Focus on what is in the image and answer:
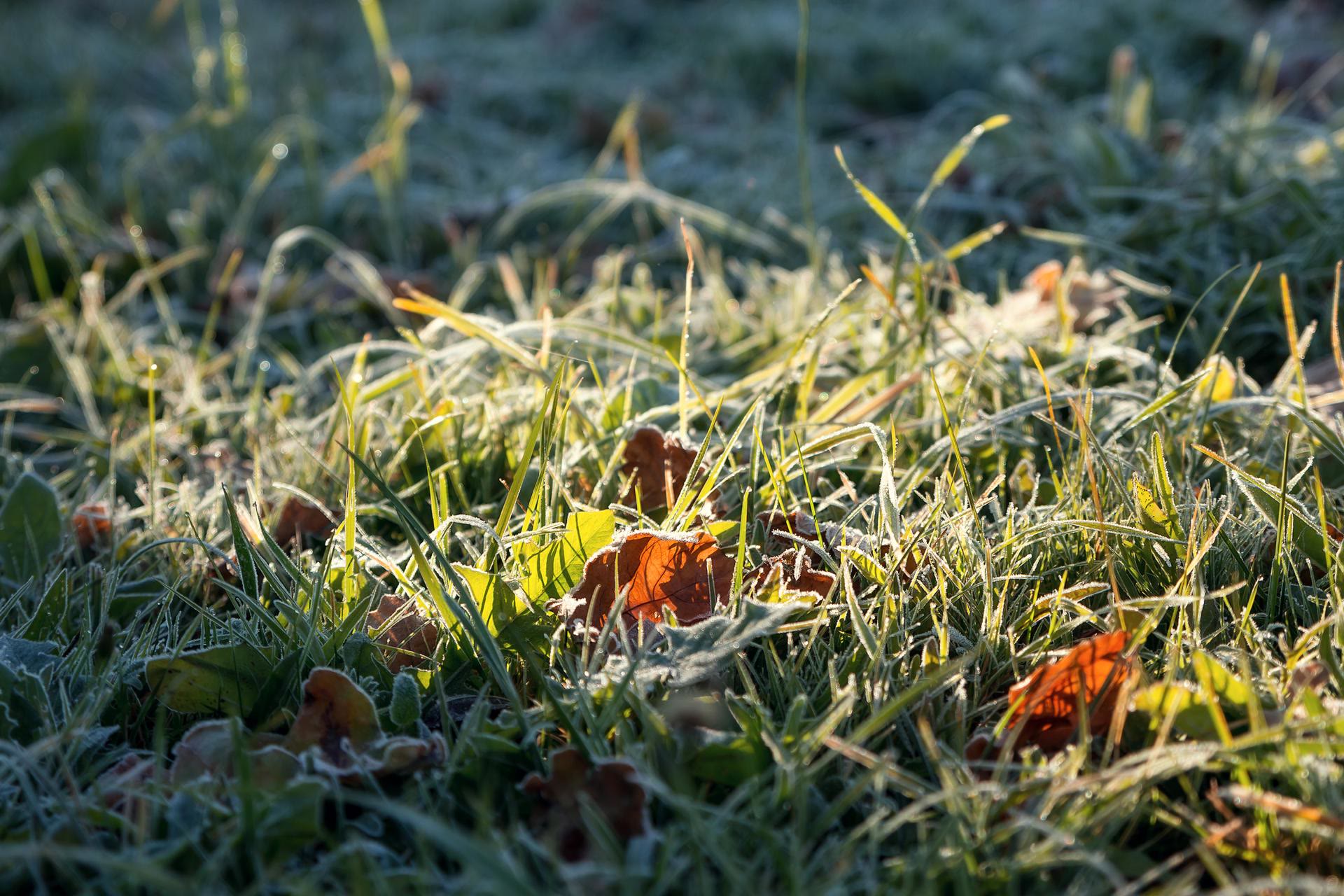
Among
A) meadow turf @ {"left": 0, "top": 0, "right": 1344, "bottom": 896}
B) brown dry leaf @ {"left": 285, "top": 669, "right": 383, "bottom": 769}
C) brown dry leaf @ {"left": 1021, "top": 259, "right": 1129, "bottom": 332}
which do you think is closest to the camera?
meadow turf @ {"left": 0, "top": 0, "right": 1344, "bottom": 896}

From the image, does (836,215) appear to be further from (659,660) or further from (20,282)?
(20,282)

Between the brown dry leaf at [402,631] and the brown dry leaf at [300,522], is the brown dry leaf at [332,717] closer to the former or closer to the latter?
the brown dry leaf at [402,631]

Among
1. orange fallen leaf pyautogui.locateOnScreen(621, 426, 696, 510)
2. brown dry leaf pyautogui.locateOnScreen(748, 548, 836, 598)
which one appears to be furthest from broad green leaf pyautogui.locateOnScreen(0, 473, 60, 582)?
brown dry leaf pyautogui.locateOnScreen(748, 548, 836, 598)

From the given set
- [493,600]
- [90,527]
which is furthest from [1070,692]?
[90,527]

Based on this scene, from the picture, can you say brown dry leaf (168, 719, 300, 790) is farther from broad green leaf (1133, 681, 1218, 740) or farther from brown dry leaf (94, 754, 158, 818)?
broad green leaf (1133, 681, 1218, 740)

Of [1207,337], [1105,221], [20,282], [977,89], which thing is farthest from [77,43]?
[1207,337]
